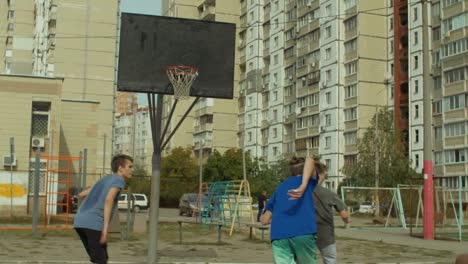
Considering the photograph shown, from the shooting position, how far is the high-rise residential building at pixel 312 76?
233 feet

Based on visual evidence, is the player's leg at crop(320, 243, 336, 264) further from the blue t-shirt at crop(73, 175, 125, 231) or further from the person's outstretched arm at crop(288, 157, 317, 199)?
the blue t-shirt at crop(73, 175, 125, 231)

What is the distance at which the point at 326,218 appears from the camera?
8.77m

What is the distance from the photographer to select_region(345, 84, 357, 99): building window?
7112cm

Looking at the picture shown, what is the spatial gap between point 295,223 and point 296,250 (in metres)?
0.28

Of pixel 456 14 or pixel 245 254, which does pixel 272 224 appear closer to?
pixel 245 254

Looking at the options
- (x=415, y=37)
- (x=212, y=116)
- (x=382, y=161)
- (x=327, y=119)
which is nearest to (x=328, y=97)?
(x=327, y=119)

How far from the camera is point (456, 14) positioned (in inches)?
2391

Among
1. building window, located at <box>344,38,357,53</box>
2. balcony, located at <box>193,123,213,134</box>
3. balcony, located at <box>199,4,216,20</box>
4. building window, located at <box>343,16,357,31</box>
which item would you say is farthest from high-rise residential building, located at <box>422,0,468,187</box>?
balcony, located at <box>199,4,216,20</box>

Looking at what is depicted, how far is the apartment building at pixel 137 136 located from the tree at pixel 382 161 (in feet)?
297

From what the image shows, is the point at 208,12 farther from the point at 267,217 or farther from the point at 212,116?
the point at 267,217

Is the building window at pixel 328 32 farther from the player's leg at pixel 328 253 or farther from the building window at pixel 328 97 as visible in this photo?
the player's leg at pixel 328 253

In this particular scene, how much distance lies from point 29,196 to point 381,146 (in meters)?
32.0

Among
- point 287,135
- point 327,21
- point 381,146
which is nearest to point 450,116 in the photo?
point 381,146

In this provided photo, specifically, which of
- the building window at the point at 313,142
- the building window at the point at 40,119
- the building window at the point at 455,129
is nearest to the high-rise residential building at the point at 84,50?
the building window at the point at 313,142
